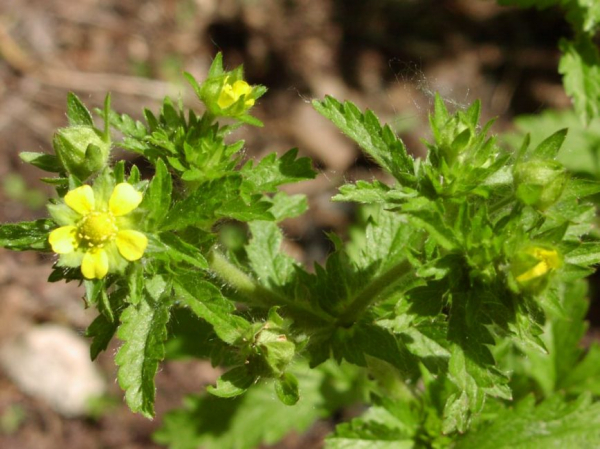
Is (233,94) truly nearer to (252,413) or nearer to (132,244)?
(132,244)

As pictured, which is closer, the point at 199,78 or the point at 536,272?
the point at 536,272

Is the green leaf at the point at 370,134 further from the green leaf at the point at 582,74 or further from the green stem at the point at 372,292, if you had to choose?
the green leaf at the point at 582,74

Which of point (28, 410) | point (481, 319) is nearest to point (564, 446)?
point (481, 319)

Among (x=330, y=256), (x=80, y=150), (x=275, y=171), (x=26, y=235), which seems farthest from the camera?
(x=330, y=256)

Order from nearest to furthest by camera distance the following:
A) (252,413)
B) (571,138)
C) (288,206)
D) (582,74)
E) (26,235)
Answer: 1. (26,235)
2. (288,206)
3. (582,74)
4. (252,413)
5. (571,138)

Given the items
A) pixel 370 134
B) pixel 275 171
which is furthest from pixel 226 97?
pixel 370 134
